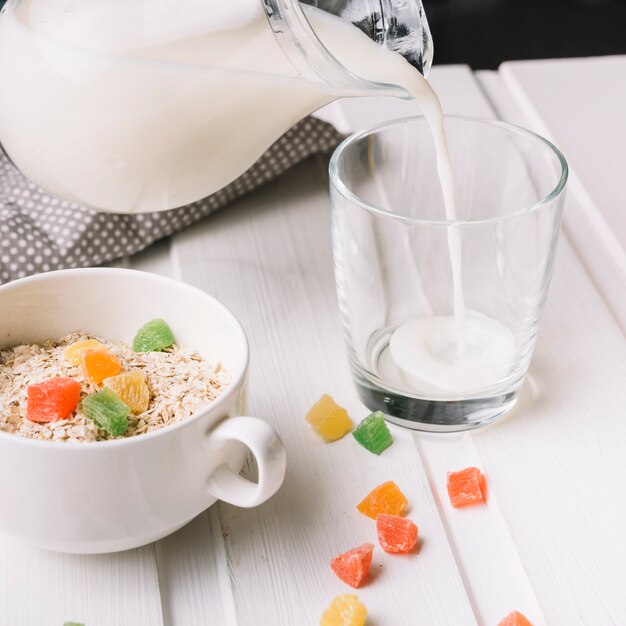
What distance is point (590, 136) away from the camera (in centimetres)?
140

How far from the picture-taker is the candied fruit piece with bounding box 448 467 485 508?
826mm

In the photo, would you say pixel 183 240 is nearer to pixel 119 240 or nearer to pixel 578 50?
pixel 119 240

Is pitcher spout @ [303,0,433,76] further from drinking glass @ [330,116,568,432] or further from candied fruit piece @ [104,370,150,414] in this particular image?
candied fruit piece @ [104,370,150,414]

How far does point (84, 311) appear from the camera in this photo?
34.3 inches

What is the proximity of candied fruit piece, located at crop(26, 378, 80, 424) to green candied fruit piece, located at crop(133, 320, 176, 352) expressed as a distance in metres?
0.12

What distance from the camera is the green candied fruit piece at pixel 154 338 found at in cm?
85

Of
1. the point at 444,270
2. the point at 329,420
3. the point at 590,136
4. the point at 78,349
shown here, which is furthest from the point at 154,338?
the point at 590,136

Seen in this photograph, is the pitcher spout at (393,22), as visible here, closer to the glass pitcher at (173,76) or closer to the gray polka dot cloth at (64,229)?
the glass pitcher at (173,76)

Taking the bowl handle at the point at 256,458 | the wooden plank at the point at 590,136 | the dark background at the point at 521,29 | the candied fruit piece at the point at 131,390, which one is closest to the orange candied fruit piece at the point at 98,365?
the candied fruit piece at the point at 131,390

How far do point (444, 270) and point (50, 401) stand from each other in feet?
1.33

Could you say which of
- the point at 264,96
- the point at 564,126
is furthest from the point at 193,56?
the point at 564,126

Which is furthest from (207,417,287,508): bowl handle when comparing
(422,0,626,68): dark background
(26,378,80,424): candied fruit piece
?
(422,0,626,68): dark background

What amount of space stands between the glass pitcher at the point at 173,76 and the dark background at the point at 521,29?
2.33m

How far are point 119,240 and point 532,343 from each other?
486 mm
